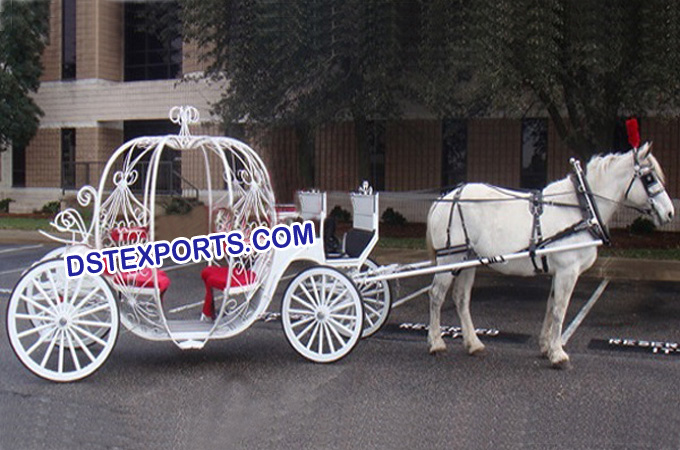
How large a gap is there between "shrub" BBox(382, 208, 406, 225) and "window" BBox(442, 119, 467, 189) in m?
1.97

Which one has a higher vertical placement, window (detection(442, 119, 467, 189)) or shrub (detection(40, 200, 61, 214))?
window (detection(442, 119, 467, 189))

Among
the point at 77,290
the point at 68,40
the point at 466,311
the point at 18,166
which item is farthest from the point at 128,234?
the point at 18,166

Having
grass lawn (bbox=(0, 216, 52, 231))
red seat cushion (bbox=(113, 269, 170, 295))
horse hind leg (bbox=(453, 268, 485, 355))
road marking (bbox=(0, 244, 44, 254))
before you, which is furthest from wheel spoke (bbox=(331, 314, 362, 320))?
grass lawn (bbox=(0, 216, 52, 231))

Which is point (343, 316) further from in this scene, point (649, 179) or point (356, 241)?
point (649, 179)

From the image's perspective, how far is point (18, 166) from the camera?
3084 cm

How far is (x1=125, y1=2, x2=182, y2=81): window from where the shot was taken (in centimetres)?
2795

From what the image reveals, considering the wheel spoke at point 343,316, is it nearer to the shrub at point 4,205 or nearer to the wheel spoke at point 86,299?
the wheel spoke at point 86,299

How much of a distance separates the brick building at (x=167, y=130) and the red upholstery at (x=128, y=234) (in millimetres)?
15025

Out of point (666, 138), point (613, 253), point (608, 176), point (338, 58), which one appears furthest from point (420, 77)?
point (608, 176)

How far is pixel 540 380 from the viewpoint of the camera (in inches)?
267

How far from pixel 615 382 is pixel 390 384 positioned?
1.99 m

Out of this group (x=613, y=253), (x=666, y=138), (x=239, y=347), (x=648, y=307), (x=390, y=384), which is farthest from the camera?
(x=666, y=138)

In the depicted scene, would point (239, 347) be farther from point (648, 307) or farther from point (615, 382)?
point (648, 307)

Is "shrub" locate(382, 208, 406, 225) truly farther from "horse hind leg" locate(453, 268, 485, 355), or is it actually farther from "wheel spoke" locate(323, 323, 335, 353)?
"wheel spoke" locate(323, 323, 335, 353)
